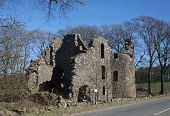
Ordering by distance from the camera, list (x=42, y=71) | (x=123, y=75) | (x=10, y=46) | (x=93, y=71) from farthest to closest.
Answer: (x=123, y=75) → (x=93, y=71) → (x=42, y=71) → (x=10, y=46)

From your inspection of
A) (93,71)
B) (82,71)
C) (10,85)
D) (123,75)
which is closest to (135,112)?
(10,85)

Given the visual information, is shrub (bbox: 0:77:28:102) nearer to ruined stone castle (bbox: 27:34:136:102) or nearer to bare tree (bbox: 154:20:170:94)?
ruined stone castle (bbox: 27:34:136:102)

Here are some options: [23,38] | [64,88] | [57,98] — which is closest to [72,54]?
[64,88]

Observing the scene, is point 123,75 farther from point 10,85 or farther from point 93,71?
point 10,85

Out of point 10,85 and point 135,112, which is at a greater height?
point 10,85

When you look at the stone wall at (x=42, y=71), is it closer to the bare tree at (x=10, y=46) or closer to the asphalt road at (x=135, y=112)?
the asphalt road at (x=135, y=112)

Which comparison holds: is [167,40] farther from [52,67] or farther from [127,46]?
[52,67]

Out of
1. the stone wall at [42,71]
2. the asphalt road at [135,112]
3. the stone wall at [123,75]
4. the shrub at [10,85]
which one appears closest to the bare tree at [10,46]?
the shrub at [10,85]

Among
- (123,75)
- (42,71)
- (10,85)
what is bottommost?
(10,85)

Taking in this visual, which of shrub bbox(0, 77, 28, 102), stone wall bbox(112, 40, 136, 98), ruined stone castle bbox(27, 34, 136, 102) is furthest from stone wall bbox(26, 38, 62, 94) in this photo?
shrub bbox(0, 77, 28, 102)

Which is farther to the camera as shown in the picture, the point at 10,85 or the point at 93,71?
the point at 93,71

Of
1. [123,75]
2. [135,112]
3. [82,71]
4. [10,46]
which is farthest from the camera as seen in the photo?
[123,75]

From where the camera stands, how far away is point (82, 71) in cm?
5053

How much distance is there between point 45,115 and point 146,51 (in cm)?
5188
